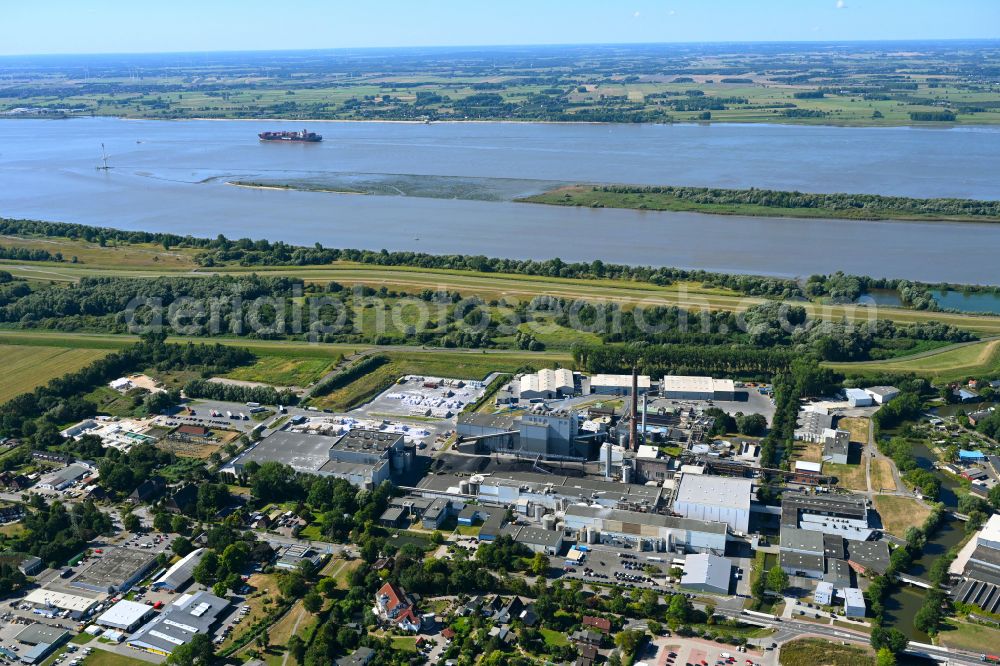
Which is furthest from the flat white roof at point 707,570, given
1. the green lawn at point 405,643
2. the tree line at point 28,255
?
the tree line at point 28,255

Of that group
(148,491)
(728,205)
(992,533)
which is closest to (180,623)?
(148,491)

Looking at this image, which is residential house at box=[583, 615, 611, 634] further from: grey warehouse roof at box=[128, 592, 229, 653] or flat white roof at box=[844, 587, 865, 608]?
grey warehouse roof at box=[128, 592, 229, 653]

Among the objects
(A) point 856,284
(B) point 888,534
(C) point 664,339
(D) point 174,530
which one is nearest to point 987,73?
(A) point 856,284

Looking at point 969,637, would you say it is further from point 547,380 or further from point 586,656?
point 547,380

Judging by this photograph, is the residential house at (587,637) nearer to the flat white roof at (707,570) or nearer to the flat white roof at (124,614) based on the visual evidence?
the flat white roof at (707,570)

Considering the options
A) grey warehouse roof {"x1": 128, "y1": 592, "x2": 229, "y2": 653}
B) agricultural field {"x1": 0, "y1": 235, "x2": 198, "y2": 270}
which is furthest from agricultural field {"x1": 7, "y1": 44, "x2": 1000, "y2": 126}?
grey warehouse roof {"x1": 128, "y1": 592, "x2": 229, "y2": 653}
